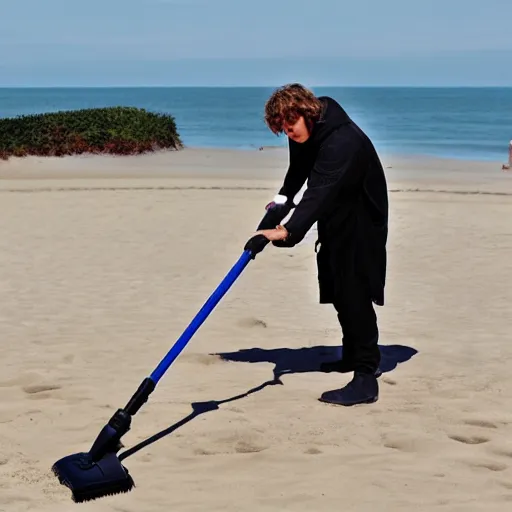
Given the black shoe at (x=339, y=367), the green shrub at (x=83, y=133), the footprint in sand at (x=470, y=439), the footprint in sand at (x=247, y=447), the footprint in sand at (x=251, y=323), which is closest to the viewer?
the footprint in sand at (x=247, y=447)

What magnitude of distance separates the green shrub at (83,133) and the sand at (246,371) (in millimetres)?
12308

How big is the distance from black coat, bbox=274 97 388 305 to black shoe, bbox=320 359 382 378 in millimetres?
512

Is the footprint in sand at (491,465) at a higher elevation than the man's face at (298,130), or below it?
below

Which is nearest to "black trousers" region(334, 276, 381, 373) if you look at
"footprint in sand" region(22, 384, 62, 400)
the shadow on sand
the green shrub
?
the shadow on sand

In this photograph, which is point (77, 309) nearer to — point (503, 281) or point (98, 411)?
point (98, 411)

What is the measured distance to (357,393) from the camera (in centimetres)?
477

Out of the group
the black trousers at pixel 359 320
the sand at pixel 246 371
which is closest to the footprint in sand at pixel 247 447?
the sand at pixel 246 371

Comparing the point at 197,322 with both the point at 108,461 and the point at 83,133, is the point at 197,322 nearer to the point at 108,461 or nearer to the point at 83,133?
the point at 108,461

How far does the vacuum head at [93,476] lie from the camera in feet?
11.8

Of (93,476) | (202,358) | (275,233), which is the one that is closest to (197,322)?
(275,233)

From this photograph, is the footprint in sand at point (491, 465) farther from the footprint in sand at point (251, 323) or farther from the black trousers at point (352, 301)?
the footprint in sand at point (251, 323)

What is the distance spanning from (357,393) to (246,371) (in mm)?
885

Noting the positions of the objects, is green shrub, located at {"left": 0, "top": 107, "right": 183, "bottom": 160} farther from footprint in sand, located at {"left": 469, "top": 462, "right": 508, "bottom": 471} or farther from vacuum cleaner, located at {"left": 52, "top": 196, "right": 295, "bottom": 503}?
footprint in sand, located at {"left": 469, "top": 462, "right": 508, "bottom": 471}

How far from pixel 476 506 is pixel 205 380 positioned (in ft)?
6.84
